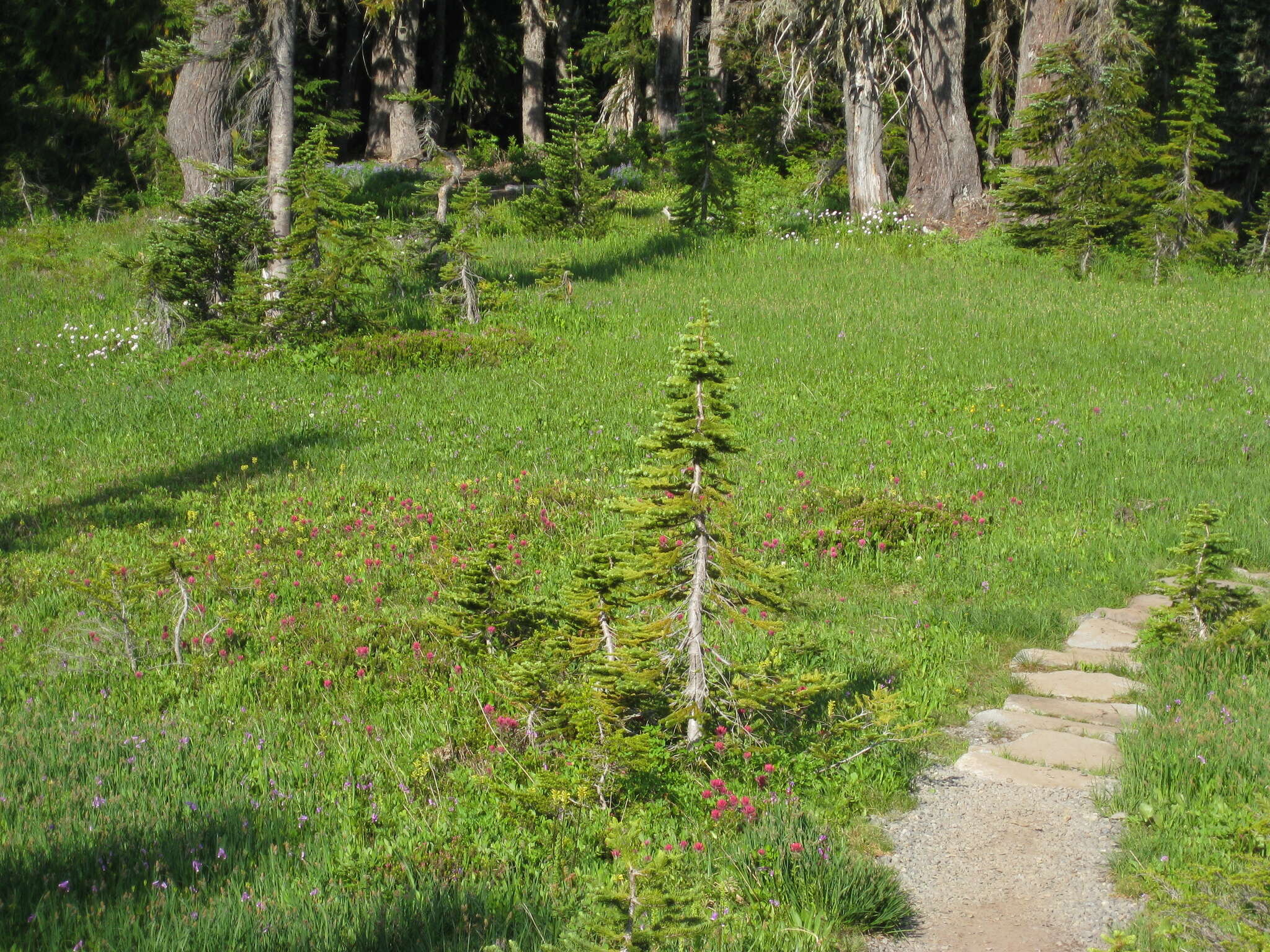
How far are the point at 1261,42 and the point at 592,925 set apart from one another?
30470 mm

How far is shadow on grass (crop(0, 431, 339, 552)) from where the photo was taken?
30.4 ft

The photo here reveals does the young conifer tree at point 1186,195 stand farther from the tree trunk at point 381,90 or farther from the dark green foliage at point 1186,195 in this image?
the tree trunk at point 381,90

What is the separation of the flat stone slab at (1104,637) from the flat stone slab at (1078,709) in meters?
0.91

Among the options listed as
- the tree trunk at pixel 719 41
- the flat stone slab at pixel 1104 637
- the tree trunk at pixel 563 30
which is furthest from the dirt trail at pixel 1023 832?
the tree trunk at pixel 563 30

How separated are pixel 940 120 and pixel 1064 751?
20586 mm

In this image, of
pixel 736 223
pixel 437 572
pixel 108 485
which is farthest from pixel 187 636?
pixel 736 223

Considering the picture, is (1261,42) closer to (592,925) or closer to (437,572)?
(437,572)

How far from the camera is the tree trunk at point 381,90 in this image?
31188 millimetres

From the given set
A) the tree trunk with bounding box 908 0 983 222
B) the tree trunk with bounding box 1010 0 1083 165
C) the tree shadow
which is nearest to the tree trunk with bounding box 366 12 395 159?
the tree shadow

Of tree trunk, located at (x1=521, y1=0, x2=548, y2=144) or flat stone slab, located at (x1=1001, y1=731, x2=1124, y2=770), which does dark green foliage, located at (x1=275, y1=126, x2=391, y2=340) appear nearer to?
flat stone slab, located at (x1=1001, y1=731, x2=1124, y2=770)

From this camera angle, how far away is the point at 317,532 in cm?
917

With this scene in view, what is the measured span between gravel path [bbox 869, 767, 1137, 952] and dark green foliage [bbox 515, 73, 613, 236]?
17.6 metres

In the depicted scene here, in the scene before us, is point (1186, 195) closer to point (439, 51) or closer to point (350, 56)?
point (439, 51)

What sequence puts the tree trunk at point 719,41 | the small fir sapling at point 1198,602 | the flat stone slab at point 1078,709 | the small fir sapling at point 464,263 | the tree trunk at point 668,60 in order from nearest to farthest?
1. the flat stone slab at point 1078,709
2. the small fir sapling at point 1198,602
3. the small fir sapling at point 464,263
4. the tree trunk at point 719,41
5. the tree trunk at point 668,60
